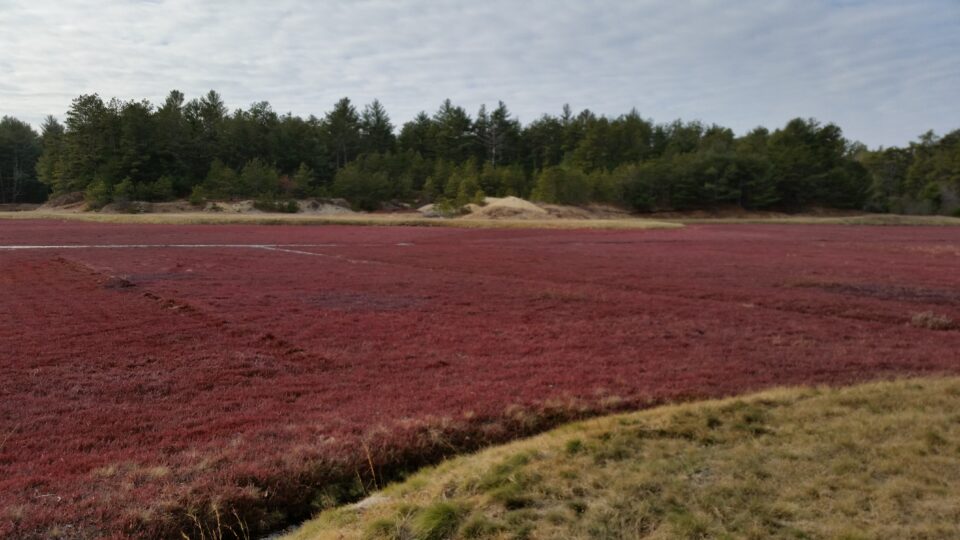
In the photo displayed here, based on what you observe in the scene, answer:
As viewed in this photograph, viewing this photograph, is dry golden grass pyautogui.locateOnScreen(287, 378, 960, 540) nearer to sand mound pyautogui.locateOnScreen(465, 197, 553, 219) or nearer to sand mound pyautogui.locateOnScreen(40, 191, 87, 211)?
sand mound pyautogui.locateOnScreen(465, 197, 553, 219)

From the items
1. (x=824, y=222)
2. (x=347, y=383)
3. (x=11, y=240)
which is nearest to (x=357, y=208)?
(x=11, y=240)

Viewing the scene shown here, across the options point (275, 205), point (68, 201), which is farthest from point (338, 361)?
point (68, 201)

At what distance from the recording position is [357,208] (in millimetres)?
86562

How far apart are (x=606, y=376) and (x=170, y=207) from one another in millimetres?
77749

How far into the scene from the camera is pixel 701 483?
571cm

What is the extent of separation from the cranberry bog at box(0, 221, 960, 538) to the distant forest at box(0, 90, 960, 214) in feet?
192

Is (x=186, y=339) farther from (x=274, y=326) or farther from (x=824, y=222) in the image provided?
(x=824, y=222)

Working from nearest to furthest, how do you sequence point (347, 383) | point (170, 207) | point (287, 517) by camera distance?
point (287, 517) → point (347, 383) → point (170, 207)

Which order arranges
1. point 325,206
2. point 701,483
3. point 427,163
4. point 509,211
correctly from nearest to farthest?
point 701,483, point 509,211, point 325,206, point 427,163

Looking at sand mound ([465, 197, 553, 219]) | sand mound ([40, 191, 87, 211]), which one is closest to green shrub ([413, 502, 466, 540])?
sand mound ([465, 197, 553, 219])

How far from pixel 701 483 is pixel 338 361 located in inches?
291

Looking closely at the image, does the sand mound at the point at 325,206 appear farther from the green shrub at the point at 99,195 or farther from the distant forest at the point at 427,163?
the green shrub at the point at 99,195

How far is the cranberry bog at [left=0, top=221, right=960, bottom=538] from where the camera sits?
6398 mm

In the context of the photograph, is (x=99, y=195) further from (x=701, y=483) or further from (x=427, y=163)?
(x=701, y=483)
